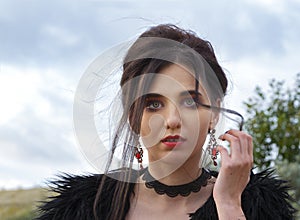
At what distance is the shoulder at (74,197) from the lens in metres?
2.91

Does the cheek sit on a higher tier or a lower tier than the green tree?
lower

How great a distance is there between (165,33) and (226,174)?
708mm

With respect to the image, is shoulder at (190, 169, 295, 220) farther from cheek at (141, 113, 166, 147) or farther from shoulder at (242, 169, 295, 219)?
cheek at (141, 113, 166, 147)

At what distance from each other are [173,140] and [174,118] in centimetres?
8

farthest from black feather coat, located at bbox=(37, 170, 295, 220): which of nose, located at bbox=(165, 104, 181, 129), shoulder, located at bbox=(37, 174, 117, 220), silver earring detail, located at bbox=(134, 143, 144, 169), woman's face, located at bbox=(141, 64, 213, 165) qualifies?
nose, located at bbox=(165, 104, 181, 129)

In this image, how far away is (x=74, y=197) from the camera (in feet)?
9.70

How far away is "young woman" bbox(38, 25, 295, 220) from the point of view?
2.45 meters

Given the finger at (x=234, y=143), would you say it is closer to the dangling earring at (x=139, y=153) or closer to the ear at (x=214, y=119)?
the ear at (x=214, y=119)

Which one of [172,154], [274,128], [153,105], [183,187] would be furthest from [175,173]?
[274,128]

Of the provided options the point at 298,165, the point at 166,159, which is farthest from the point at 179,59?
the point at 298,165

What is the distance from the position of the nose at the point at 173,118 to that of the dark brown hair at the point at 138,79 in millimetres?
154

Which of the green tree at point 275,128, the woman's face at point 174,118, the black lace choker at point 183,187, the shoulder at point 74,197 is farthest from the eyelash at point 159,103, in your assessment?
the green tree at point 275,128

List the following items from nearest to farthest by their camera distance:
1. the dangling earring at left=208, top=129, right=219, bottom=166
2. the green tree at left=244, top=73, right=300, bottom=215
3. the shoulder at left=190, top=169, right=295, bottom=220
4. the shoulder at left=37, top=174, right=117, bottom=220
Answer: the dangling earring at left=208, top=129, right=219, bottom=166
the shoulder at left=190, top=169, right=295, bottom=220
the shoulder at left=37, top=174, right=117, bottom=220
the green tree at left=244, top=73, right=300, bottom=215

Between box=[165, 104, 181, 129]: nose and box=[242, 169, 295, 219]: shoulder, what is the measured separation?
0.52 meters
